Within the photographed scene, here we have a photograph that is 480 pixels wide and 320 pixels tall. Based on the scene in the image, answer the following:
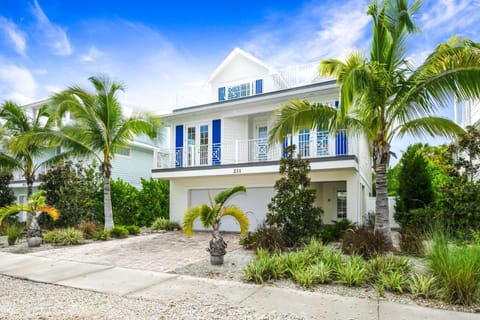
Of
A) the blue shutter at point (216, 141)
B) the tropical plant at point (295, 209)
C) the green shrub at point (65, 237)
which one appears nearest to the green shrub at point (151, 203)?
the blue shutter at point (216, 141)

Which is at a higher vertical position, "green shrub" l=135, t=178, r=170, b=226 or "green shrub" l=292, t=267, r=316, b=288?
"green shrub" l=135, t=178, r=170, b=226

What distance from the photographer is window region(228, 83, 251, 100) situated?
18484mm

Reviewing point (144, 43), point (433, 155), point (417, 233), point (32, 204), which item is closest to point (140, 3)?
point (144, 43)

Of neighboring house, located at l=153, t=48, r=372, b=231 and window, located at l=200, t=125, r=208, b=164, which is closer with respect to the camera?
neighboring house, located at l=153, t=48, r=372, b=231

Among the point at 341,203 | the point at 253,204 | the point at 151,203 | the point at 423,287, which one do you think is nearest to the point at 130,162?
the point at 151,203

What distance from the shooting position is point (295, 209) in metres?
10.6

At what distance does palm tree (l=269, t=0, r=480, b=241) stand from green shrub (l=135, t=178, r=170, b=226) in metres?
10.9

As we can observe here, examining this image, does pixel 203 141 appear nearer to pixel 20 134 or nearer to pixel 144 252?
pixel 144 252

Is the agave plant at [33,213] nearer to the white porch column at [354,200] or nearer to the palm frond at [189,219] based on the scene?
the palm frond at [189,219]

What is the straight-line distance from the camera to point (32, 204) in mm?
12930

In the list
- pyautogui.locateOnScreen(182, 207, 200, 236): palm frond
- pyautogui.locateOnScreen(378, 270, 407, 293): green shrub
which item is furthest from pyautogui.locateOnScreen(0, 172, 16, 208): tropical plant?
pyautogui.locateOnScreen(378, 270, 407, 293): green shrub

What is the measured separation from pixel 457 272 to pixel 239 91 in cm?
1474

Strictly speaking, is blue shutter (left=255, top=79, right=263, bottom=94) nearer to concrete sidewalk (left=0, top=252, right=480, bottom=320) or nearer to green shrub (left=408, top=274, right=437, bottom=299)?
concrete sidewalk (left=0, top=252, right=480, bottom=320)

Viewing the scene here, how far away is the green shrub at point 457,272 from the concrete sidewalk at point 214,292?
50cm
